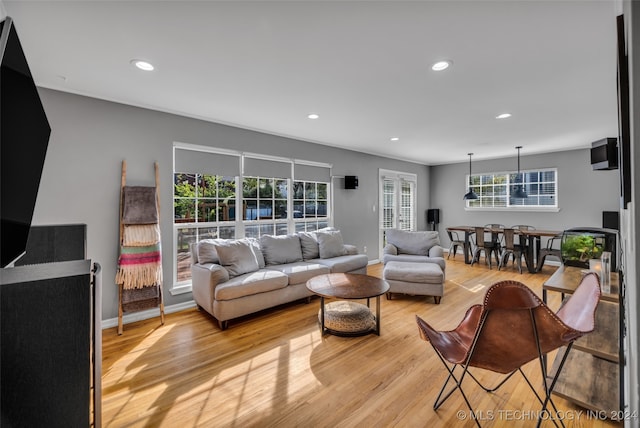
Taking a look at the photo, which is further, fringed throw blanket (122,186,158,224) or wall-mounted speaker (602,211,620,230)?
wall-mounted speaker (602,211,620,230)

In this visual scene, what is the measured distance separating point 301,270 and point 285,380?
65.9 inches

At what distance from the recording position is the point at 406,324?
3.22m

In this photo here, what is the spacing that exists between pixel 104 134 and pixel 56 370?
3.04 m

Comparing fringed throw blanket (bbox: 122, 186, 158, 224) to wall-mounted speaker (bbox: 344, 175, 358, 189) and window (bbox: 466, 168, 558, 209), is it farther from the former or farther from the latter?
window (bbox: 466, 168, 558, 209)

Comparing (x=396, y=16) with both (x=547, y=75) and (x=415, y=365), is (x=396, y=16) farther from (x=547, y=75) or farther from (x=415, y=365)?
(x=415, y=365)

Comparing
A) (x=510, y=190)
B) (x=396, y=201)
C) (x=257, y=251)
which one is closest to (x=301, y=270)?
(x=257, y=251)

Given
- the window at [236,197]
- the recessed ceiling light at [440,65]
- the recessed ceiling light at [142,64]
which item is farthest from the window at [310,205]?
the recessed ceiling light at [440,65]

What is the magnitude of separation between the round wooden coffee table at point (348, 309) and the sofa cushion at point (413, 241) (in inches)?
68.2

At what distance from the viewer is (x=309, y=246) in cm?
455

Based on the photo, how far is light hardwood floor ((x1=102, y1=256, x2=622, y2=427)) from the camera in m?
1.83

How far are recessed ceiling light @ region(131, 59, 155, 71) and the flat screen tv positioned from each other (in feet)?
4.89

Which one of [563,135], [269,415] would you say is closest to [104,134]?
[269,415]

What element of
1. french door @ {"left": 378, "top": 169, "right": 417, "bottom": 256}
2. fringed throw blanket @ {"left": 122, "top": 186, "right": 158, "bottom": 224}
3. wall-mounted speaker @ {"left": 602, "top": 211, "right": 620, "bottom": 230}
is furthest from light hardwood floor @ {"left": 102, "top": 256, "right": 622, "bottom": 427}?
french door @ {"left": 378, "top": 169, "right": 417, "bottom": 256}

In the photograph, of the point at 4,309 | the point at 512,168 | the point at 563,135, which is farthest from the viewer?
the point at 512,168
